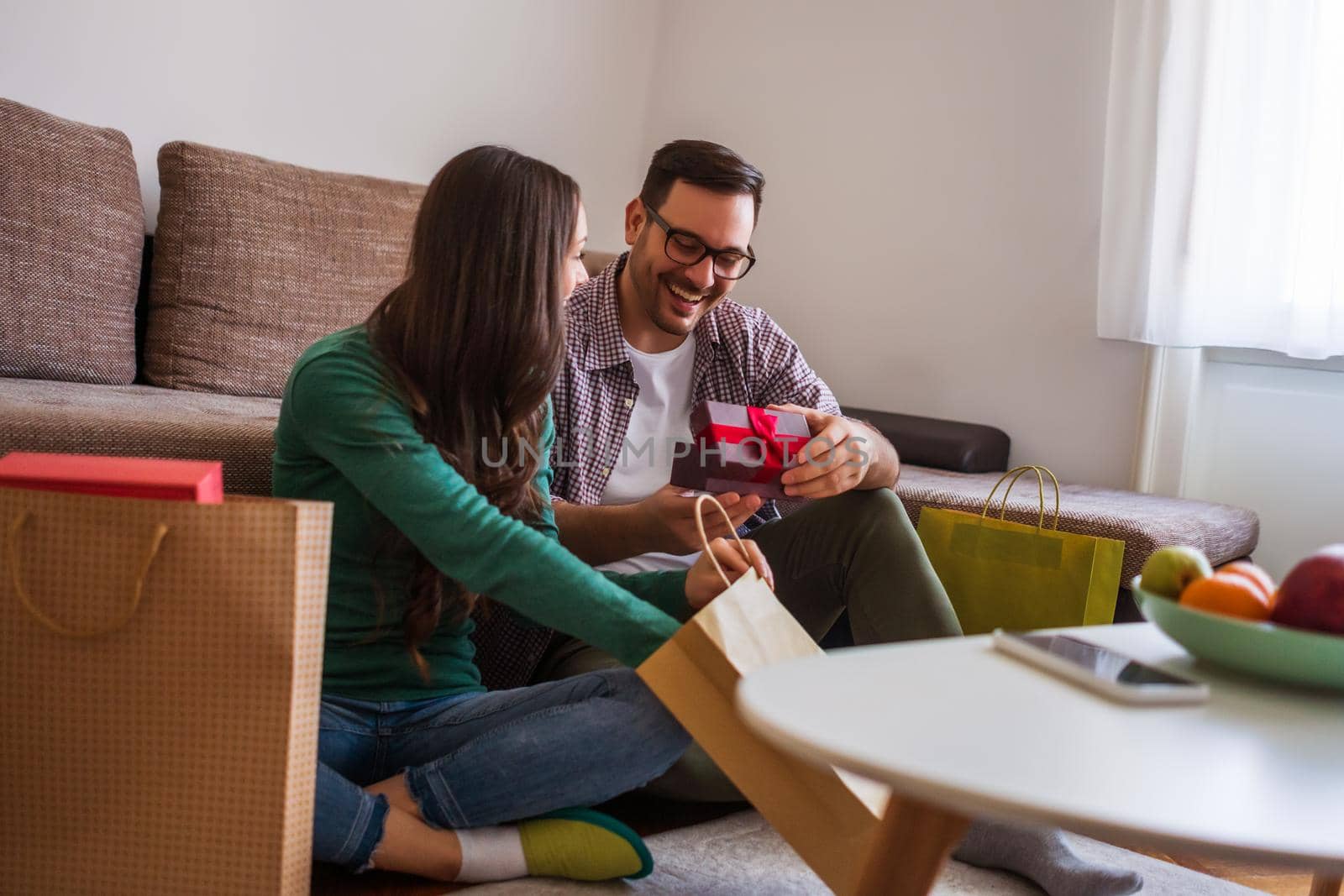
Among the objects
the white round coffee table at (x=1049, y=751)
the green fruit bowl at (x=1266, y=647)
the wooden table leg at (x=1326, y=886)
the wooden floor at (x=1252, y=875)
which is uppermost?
the green fruit bowl at (x=1266, y=647)

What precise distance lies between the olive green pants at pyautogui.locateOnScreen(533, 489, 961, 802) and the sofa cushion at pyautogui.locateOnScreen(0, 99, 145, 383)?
919 mm

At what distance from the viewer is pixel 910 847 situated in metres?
0.82

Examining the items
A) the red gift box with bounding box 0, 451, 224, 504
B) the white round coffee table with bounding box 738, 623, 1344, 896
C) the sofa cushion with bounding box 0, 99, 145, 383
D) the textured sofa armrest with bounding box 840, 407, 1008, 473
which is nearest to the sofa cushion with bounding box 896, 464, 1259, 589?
the textured sofa armrest with bounding box 840, 407, 1008, 473

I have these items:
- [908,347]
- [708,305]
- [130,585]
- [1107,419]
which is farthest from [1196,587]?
[908,347]

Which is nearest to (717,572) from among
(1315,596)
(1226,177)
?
(1315,596)

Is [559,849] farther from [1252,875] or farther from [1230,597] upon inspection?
[1252,875]

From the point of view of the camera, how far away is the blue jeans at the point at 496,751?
1258mm

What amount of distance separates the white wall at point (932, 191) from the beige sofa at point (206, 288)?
294mm

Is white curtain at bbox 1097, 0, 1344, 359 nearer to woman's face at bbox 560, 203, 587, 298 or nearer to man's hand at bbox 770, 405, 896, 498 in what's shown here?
man's hand at bbox 770, 405, 896, 498

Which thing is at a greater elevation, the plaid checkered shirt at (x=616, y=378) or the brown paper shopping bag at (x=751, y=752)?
the plaid checkered shirt at (x=616, y=378)

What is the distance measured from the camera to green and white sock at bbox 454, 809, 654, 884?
129 centimetres

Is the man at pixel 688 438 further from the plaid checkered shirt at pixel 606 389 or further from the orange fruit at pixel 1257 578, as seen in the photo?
the orange fruit at pixel 1257 578

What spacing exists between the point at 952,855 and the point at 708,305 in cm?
80

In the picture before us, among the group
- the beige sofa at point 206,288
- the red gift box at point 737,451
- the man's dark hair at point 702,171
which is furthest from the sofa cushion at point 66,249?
the red gift box at point 737,451
